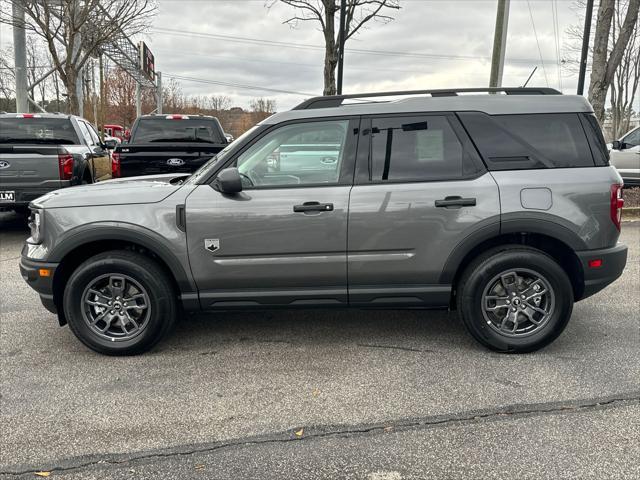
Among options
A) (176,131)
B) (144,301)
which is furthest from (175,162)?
(144,301)

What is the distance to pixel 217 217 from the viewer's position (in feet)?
12.4

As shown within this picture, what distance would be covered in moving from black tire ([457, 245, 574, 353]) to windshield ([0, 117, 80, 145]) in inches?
303

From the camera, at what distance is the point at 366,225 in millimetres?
3787

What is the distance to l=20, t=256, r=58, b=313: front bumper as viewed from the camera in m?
3.88

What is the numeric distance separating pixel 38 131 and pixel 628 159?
11721 millimetres

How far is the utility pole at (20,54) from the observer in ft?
42.8

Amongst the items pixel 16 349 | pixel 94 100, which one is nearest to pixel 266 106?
pixel 94 100

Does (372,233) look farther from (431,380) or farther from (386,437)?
(386,437)

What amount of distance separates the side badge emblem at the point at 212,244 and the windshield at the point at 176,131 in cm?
702

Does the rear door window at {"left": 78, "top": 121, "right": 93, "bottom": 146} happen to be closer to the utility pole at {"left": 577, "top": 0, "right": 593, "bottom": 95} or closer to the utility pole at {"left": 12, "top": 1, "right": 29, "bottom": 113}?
the utility pole at {"left": 12, "top": 1, "right": 29, "bottom": 113}

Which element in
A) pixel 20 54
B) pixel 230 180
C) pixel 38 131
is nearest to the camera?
pixel 230 180

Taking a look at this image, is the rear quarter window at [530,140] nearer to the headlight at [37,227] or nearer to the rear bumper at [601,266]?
the rear bumper at [601,266]

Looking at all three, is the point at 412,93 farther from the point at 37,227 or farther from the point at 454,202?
the point at 37,227

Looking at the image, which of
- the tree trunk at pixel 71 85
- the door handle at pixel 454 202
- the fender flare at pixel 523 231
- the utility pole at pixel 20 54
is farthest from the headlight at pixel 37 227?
the tree trunk at pixel 71 85
